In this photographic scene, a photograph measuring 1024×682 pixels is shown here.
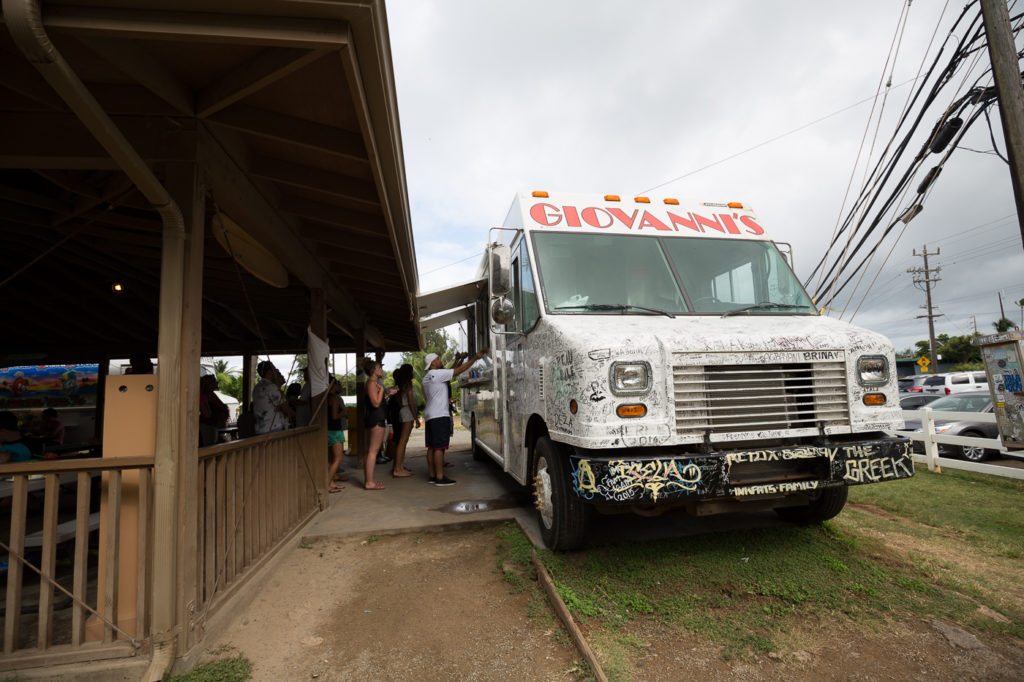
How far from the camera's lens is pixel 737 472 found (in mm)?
3260

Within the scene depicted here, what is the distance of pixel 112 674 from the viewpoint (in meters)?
2.54

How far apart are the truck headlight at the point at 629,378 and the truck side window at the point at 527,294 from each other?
105 cm

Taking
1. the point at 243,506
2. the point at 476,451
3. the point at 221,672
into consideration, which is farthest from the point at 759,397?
the point at 476,451

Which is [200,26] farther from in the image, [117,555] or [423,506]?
Result: [423,506]

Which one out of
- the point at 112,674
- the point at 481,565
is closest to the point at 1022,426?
the point at 481,565

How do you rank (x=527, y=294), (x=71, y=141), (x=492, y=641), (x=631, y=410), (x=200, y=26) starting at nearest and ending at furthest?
1. (x=200, y=26)
2. (x=71, y=141)
3. (x=492, y=641)
4. (x=631, y=410)
5. (x=527, y=294)

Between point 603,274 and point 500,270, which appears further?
point 500,270

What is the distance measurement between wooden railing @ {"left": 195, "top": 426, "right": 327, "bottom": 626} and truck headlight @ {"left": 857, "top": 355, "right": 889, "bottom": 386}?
4.22m

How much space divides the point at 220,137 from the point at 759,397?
377 centimetres

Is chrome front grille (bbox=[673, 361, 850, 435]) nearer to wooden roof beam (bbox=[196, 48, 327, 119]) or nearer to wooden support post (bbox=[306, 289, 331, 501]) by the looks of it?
wooden roof beam (bbox=[196, 48, 327, 119])

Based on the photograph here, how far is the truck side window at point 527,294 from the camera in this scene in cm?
425

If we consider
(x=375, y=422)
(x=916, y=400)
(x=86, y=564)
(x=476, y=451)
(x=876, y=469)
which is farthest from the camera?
(x=916, y=400)

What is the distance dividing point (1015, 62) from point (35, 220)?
8813 millimetres

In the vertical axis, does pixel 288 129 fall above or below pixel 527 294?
above
